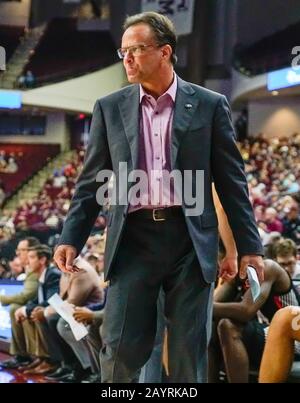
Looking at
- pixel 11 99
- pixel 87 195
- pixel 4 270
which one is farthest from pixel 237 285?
pixel 11 99

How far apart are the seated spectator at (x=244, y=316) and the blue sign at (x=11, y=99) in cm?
1267

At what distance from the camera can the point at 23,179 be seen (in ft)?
51.4

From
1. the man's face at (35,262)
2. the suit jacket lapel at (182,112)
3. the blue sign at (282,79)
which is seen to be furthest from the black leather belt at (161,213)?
the blue sign at (282,79)

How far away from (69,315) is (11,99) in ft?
39.6

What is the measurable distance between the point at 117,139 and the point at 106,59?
14.9 meters

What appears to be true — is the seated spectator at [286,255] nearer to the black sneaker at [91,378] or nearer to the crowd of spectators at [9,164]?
the black sneaker at [91,378]

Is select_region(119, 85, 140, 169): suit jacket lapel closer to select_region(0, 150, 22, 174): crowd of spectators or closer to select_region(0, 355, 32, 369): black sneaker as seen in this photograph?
select_region(0, 355, 32, 369): black sneaker

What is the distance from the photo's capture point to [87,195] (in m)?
1.75

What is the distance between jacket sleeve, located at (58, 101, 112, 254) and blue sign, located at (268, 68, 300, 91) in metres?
11.0

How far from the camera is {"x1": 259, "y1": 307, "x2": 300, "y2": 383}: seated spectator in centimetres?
211

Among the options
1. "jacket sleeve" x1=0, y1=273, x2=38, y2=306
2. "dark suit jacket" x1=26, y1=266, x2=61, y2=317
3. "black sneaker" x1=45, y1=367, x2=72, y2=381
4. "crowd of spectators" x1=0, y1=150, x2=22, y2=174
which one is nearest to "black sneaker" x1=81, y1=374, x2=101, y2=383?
"black sneaker" x1=45, y1=367, x2=72, y2=381

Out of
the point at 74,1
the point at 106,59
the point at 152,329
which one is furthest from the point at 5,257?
the point at 74,1

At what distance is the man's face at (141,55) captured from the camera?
1716 mm
